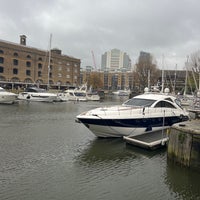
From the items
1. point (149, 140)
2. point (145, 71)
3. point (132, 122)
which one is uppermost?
point (145, 71)

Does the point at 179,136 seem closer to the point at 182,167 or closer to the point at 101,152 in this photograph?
the point at 182,167

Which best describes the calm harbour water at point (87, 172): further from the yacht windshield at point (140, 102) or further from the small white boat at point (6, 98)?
the small white boat at point (6, 98)

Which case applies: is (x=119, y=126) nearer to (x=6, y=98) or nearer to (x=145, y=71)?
(x=6, y=98)

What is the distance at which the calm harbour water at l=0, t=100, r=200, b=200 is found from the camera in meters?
8.97

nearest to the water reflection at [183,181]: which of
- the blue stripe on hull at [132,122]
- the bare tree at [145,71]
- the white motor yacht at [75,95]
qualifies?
the blue stripe on hull at [132,122]

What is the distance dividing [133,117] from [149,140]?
66.8 inches

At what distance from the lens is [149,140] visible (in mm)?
16000

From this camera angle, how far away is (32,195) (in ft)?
28.1

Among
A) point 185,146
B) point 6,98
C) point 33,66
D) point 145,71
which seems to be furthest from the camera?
point 33,66

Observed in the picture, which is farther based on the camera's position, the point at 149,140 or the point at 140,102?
the point at 140,102

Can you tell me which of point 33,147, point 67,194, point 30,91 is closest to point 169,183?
point 67,194

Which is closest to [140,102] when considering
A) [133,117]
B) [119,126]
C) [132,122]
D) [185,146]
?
[133,117]

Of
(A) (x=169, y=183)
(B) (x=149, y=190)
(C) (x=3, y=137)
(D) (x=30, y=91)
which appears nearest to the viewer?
(B) (x=149, y=190)

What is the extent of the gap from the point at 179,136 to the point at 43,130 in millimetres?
11054
